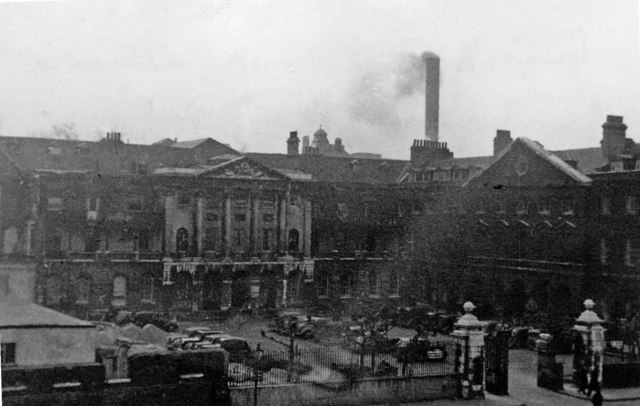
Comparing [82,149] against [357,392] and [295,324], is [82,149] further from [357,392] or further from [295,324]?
[357,392]

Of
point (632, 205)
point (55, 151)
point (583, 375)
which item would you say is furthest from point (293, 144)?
point (583, 375)

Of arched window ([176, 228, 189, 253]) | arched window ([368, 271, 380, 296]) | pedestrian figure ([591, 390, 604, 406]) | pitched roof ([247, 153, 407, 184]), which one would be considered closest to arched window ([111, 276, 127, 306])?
arched window ([176, 228, 189, 253])

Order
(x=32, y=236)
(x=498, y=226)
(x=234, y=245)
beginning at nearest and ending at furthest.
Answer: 1. (x=32, y=236)
2. (x=498, y=226)
3. (x=234, y=245)

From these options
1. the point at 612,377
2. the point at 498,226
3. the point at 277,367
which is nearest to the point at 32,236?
the point at 277,367

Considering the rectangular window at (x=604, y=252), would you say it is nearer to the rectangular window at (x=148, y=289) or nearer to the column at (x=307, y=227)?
the column at (x=307, y=227)

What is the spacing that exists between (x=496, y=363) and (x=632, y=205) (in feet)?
56.4

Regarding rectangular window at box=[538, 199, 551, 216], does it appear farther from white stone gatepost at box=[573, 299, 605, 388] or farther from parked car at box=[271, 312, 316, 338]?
white stone gatepost at box=[573, 299, 605, 388]

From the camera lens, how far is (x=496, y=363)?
27.4 m

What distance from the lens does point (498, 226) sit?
4741cm

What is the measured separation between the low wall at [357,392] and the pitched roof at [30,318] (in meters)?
5.31

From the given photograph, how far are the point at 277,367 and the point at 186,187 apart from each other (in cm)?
2259

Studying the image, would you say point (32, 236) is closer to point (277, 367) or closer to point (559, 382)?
point (277, 367)

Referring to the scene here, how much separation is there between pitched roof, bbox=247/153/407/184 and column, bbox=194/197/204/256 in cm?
553

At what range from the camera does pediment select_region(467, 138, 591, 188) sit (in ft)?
144
